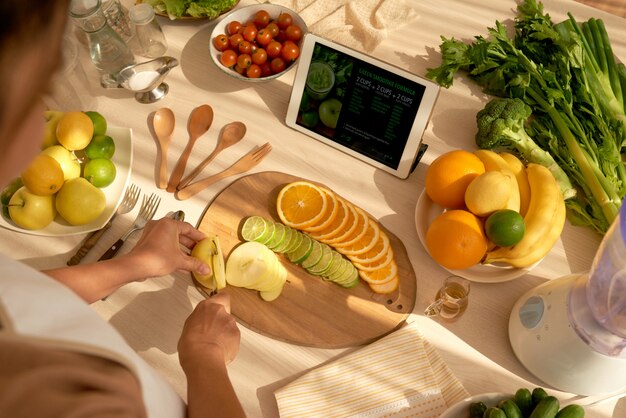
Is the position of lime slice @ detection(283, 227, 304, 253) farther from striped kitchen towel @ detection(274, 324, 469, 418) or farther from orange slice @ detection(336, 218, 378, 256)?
striped kitchen towel @ detection(274, 324, 469, 418)

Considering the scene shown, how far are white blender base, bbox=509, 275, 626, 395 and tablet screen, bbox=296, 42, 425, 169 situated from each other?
45 cm

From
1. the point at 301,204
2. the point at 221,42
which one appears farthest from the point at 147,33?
the point at 301,204

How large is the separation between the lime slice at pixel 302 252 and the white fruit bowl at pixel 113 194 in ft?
1.36

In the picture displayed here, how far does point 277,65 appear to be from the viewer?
54.3 inches

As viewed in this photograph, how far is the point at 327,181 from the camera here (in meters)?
1.28

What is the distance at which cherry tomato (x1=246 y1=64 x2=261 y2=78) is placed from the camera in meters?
1.38

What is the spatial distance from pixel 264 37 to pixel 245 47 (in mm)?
58

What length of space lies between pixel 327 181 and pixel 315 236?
17cm

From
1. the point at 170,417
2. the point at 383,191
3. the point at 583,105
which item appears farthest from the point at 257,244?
the point at 583,105

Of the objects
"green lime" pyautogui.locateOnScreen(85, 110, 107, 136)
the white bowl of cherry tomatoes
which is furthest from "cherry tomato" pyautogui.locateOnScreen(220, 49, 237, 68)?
"green lime" pyautogui.locateOnScreen(85, 110, 107, 136)

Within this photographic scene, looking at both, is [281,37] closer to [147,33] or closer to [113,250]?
[147,33]

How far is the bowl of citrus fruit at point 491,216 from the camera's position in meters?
1.04

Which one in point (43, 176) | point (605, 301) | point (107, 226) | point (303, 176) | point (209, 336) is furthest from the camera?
point (303, 176)

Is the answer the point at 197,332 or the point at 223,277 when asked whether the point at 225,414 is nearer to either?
the point at 197,332
